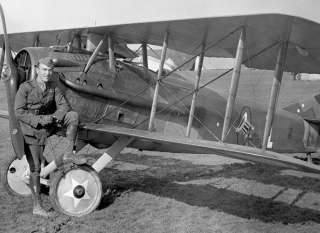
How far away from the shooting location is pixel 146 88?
5.91 meters

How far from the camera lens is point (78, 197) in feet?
15.7

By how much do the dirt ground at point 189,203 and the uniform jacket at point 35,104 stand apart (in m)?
1.08

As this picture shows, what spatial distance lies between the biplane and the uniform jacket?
227 millimetres

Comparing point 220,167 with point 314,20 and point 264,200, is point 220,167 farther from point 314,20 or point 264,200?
point 314,20

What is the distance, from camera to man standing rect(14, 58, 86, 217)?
14.1 feet

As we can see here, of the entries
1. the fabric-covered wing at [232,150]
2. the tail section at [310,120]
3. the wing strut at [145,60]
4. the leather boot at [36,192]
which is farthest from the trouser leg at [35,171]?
the tail section at [310,120]

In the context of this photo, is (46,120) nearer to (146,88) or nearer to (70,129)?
(70,129)

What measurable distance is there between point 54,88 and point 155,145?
95.8 inches

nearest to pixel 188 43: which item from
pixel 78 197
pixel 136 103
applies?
pixel 136 103

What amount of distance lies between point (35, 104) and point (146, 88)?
6.39 ft

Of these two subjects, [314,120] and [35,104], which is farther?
[314,120]

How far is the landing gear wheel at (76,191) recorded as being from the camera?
471 cm

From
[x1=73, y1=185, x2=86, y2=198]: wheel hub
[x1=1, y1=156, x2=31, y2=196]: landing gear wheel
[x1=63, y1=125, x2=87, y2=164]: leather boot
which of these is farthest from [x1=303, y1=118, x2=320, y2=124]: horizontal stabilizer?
[x1=1, y1=156, x2=31, y2=196]: landing gear wheel

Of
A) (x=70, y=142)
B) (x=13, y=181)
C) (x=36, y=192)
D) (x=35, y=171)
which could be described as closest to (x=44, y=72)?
(x=70, y=142)
